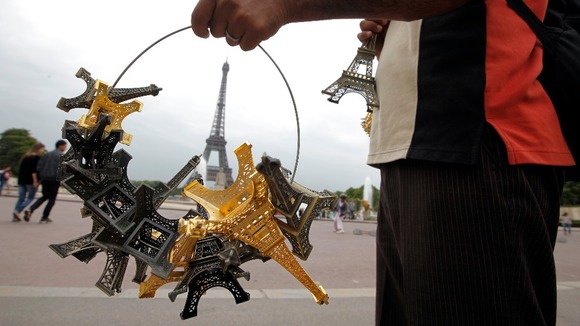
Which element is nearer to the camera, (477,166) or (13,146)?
(477,166)

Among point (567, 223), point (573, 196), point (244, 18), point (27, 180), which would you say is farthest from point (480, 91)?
point (573, 196)

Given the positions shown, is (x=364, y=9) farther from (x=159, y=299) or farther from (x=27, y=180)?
(x=27, y=180)

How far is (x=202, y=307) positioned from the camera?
3539mm

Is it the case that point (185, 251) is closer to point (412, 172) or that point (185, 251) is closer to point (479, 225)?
point (412, 172)

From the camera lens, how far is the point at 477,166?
1.07 meters

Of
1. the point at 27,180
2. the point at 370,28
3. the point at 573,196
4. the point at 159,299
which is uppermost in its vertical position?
the point at 370,28

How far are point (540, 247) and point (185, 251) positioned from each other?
1.16 m

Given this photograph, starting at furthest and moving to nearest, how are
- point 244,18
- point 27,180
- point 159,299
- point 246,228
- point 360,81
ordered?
point 27,180, point 159,299, point 360,81, point 246,228, point 244,18

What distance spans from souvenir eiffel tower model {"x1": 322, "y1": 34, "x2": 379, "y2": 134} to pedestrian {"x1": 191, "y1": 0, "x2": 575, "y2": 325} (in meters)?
0.36

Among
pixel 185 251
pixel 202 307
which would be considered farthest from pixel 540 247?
pixel 202 307

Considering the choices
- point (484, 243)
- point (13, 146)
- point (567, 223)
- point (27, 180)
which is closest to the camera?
point (484, 243)

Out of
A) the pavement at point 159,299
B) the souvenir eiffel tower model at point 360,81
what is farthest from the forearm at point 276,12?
the pavement at point 159,299

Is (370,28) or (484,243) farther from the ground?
(370,28)

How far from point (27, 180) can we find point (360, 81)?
936cm
